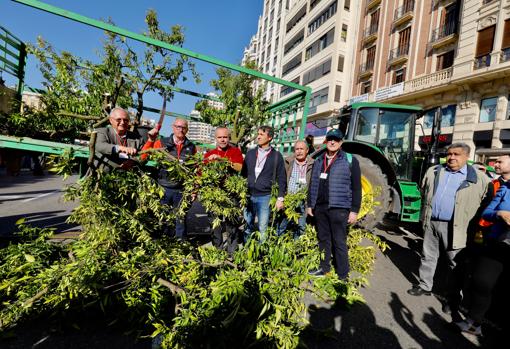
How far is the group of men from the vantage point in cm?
313

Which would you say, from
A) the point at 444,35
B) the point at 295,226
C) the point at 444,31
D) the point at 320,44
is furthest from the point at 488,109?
the point at 320,44

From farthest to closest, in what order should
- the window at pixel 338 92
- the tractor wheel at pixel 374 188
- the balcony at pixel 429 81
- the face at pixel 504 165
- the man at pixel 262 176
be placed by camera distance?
the window at pixel 338 92
the balcony at pixel 429 81
the tractor wheel at pixel 374 188
the man at pixel 262 176
the face at pixel 504 165

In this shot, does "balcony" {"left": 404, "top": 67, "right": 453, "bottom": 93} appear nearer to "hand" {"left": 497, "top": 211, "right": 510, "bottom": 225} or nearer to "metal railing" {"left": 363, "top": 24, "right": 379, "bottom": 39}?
"metal railing" {"left": 363, "top": 24, "right": 379, "bottom": 39}

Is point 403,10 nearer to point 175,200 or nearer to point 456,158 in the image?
point 456,158

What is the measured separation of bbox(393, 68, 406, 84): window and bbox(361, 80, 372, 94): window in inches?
90.5

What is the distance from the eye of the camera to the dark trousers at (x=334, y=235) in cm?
313

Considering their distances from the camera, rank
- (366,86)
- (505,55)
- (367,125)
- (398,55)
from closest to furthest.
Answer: (367,125) < (505,55) < (398,55) < (366,86)

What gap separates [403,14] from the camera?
1839 centimetres

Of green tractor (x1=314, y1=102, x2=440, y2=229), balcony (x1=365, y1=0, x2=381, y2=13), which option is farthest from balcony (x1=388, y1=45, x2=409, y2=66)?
green tractor (x1=314, y1=102, x2=440, y2=229)

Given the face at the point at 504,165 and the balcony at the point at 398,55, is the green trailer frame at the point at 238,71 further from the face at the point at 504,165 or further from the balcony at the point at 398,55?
the balcony at the point at 398,55

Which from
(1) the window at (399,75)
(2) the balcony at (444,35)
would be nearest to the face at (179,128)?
(2) the balcony at (444,35)

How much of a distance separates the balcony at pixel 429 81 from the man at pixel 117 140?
17.8m

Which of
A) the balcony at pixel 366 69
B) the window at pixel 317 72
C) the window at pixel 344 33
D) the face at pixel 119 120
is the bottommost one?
the face at pixel 119 120

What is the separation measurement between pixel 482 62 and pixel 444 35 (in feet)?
11.9
